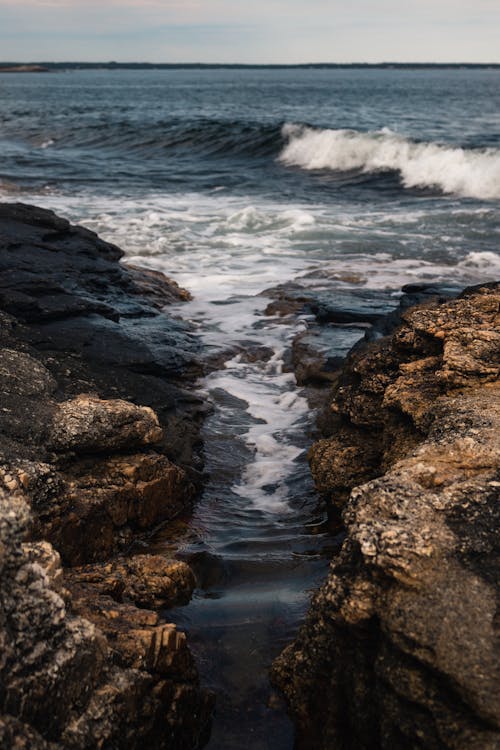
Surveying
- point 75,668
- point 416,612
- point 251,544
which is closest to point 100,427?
point 251,544

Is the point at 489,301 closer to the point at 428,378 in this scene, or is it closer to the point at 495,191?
the point at 428,378

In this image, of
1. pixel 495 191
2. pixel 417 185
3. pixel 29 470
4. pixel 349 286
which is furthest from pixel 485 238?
pixel 29 470

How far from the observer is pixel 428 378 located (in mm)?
4555

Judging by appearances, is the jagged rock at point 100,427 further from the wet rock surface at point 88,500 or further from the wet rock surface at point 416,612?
the wet rock surface at point 416,612

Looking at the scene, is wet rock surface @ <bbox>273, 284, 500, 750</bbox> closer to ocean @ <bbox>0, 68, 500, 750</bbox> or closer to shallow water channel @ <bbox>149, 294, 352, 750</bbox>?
shallow water channel @ <bbox>149, 294, 352, 750</bbox>

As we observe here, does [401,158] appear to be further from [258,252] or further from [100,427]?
[100,427]

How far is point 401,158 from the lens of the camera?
79.4ft

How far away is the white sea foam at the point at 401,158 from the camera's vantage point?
812 inches

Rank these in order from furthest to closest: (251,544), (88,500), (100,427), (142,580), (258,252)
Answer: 1. (258,252)
2. (251,544)
3. (100,427)
4. (88,500)
5. (142,580)

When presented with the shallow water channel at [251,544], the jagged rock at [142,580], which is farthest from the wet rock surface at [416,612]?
the jagged rock at [142,580]

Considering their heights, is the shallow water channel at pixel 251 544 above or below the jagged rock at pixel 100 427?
below

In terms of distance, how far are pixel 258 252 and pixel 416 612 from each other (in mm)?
10473

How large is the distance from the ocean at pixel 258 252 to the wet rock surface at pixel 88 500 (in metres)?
0.28

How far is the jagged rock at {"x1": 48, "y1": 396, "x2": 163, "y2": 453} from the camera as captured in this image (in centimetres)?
428
